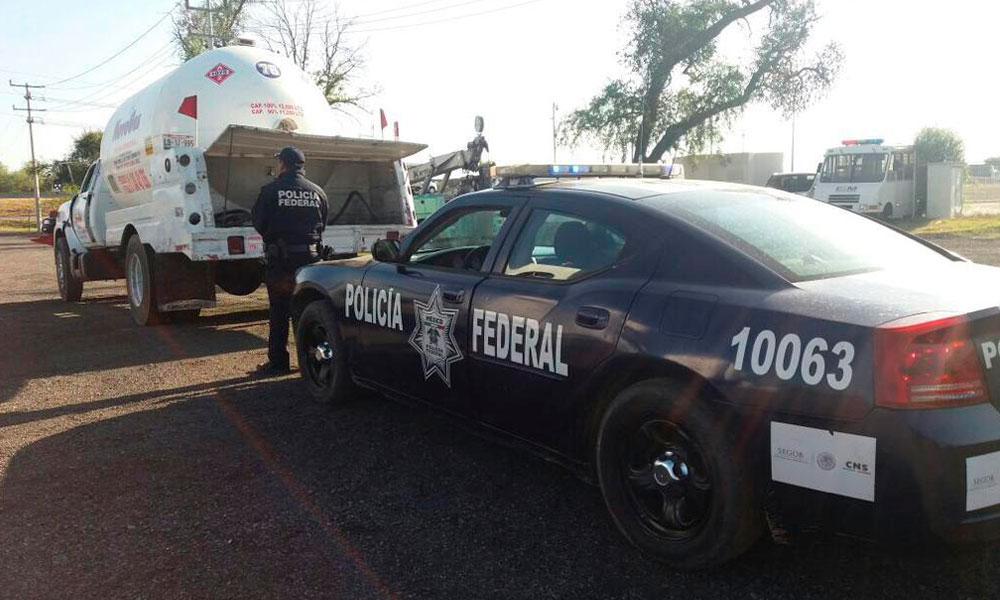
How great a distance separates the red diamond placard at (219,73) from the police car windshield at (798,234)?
22.1 ft

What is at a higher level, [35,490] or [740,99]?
[740,99]

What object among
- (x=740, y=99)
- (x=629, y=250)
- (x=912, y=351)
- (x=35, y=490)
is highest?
(x=740, y=99)

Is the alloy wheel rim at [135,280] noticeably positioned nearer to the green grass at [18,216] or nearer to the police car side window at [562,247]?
the police car side window at [562,247]

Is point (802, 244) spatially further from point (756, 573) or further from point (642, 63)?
point (642, 63)

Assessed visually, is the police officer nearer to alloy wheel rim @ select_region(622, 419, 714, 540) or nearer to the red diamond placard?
the red diamond placard

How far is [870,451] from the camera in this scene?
233 centimetres

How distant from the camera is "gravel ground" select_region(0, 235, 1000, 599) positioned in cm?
284

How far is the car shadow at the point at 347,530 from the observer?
9.30 ft

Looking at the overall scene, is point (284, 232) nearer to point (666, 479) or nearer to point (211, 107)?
point (211, 107)

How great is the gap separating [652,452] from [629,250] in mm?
829

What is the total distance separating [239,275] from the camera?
31.2ft

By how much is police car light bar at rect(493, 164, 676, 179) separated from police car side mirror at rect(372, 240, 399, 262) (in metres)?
3.13

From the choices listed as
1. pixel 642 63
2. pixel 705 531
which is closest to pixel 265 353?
pixel 705 531

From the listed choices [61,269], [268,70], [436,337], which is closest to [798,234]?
[436,337]
